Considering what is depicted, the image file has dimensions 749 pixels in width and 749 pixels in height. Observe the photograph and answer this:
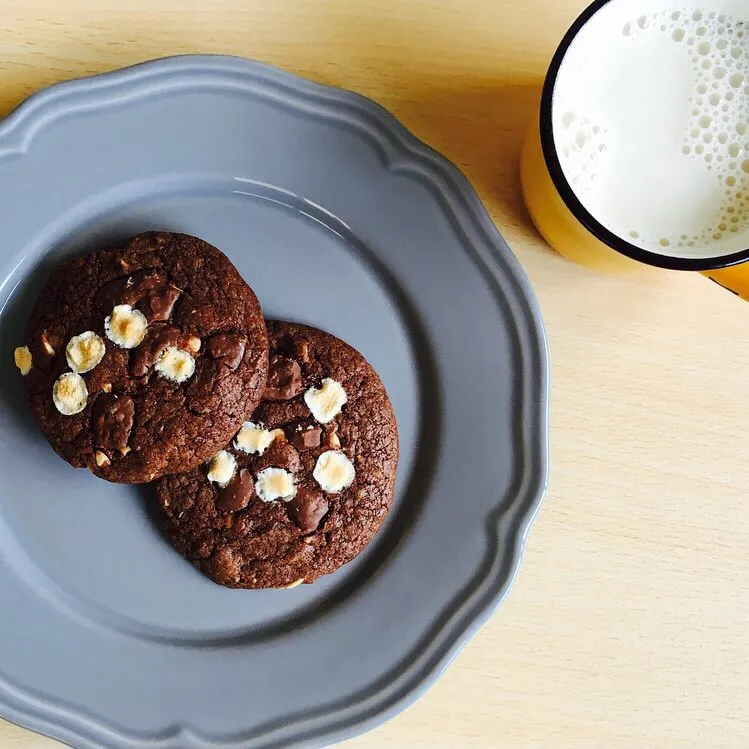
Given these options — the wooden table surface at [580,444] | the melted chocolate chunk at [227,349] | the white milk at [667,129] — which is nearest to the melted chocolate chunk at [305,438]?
the melted chocolate chunk at [227,349]

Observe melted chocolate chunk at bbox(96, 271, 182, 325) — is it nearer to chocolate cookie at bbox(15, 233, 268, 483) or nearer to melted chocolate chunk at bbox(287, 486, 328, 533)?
chocolate cookie at bbox(15, 233, 268, 483)

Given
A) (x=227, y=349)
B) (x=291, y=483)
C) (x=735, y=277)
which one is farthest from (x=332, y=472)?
(x=735, y=277)

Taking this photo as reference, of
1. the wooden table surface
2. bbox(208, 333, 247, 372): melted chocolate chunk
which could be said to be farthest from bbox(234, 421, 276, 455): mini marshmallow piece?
the wooden table surface

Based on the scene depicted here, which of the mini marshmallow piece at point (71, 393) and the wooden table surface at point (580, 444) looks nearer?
the mini marshmallow piece at point (71, 393)

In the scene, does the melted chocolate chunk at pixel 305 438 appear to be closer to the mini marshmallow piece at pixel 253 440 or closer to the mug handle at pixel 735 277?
the mini marshmallow piece at pixel 253 440

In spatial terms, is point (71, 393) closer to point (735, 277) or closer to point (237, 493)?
point (237, 493)
